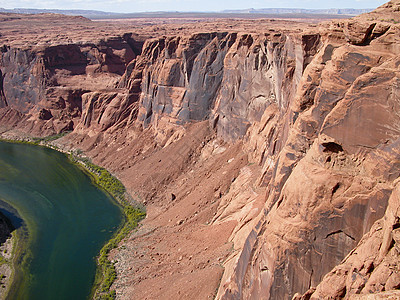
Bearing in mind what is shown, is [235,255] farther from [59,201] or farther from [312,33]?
[59,201]

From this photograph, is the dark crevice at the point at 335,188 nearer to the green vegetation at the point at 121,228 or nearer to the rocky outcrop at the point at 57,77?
the green vegetation at the point at 121,228

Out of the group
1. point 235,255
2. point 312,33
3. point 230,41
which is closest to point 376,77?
point 312,33

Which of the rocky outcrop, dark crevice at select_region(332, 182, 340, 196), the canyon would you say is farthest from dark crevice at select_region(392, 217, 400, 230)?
the rocky outcrop

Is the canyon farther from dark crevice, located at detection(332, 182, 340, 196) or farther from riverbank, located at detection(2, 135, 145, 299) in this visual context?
riverbank, located at detection(2, 135, 145, 299)

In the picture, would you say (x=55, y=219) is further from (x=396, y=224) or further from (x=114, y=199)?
(x=396, y=224)

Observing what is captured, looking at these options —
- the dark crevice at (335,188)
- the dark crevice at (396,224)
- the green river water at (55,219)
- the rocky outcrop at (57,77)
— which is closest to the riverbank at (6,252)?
the green river water at (55,219)

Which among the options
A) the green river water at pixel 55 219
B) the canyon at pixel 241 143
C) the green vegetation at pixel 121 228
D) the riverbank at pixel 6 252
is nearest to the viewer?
the canyon at pixel 241 143

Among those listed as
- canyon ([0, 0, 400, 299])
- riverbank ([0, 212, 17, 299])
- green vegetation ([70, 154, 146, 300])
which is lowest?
riverbank ([0, 212, 17, 299])

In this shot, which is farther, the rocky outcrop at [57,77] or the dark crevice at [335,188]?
the rocky outcrop at [57,77]
